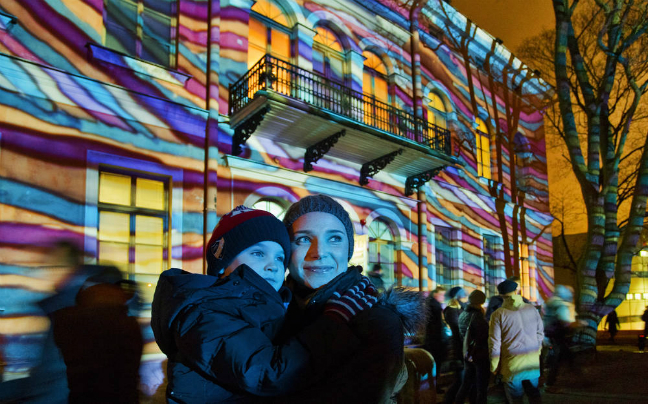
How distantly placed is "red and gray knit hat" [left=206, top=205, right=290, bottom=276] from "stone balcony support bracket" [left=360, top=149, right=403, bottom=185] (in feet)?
33.1

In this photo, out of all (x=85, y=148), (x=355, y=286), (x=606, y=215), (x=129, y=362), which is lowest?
(x=129, y=362)

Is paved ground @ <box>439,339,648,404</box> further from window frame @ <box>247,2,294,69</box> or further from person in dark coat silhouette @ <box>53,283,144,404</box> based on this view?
window frame @ <box>247,2,294,69</box>

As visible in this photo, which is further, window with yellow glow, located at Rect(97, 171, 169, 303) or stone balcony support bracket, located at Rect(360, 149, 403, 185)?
stone balcony support bracket, located at Rect(360, 149, 403, 185)

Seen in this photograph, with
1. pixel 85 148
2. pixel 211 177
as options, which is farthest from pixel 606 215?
pixel 85 148

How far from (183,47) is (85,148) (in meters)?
2.72

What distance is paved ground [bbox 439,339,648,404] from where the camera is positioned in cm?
757

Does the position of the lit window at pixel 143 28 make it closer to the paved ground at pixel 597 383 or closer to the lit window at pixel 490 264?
the paved ground at pixel 597 383

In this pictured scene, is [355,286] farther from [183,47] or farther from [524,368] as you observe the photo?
[183,47]

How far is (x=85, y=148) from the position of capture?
768 cm

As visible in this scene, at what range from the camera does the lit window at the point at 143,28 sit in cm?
854

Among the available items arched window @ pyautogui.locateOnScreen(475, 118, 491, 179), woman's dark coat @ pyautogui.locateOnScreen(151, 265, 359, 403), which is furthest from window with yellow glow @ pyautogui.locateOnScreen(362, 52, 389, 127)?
woman's dark coat @ pyautogui.locateOnScreen(151, 265, 359, 403)

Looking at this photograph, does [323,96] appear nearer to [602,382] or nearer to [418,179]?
[418,179]

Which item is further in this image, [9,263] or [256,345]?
[9,263]

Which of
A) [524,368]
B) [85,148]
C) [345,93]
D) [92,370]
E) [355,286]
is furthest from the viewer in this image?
[345,93]
